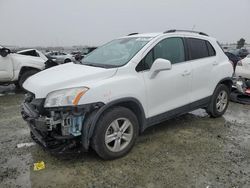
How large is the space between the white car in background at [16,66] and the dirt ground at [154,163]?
396cm

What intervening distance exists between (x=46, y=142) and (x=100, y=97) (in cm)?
91

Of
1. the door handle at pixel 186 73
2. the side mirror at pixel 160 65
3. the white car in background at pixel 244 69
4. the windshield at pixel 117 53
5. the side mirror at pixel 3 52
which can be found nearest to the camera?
the side mirror at pixel 160 65

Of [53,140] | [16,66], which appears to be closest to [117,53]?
[53,140]

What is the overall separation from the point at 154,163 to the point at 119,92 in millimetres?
1111

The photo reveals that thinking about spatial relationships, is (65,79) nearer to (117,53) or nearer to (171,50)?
(117,53)

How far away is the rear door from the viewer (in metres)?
4.37

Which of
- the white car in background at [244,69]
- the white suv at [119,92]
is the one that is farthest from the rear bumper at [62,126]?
the white car in background at [244,69]

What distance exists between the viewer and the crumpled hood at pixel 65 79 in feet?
9.82

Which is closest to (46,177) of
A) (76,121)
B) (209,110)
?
(76,121)

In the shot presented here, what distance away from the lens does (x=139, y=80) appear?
3461 millimetres

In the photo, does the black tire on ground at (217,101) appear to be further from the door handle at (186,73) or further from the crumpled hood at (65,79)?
the crumpled hood at (65,79)

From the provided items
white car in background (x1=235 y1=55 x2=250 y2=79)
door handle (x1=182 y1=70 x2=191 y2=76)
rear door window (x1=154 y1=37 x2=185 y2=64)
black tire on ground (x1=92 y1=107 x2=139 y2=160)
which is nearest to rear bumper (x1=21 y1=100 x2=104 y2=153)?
black tire on ground (x1=92 y1=107 x2=139 y2=160)

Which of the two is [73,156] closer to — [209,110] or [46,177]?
[46,177]

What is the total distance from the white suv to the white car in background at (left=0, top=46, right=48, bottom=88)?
192 inches
